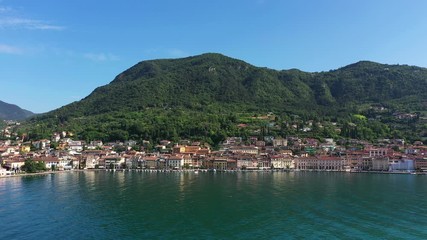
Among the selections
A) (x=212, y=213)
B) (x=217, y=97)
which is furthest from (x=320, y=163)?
(x=217, y=97)

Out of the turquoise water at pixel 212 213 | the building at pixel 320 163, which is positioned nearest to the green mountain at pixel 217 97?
the building at pixel 320 163

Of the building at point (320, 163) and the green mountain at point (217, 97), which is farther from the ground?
the green mountain at point (217, 97)

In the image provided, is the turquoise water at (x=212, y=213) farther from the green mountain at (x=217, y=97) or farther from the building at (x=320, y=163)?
the green mountain at (x=217, y=97)

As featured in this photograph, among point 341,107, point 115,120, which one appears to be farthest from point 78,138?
point 341,107

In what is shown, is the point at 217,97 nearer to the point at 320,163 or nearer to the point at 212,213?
the point at 320,163

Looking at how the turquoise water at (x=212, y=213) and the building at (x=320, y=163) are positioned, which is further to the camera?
the building at (x=320, y=163)

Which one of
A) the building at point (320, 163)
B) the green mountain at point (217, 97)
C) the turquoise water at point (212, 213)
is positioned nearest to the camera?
the turquoise water at point (212, 213)

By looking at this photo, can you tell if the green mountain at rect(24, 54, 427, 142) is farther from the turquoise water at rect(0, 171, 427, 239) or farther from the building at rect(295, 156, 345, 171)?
the turquoise water at rect(0, 171, 427, 239)

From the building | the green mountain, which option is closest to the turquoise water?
the building
